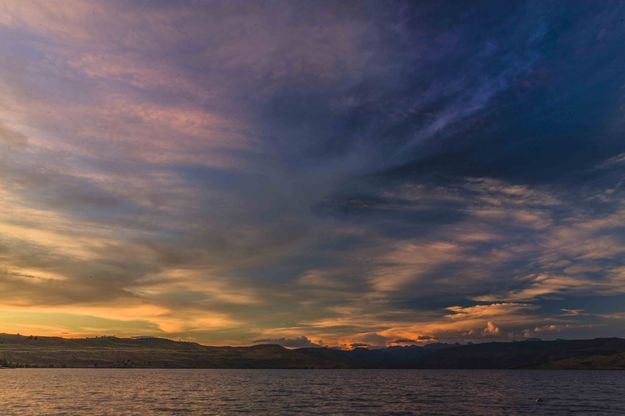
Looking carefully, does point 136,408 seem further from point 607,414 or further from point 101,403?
point 607,414

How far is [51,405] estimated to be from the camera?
4483 inches

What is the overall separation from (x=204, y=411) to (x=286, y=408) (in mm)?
A: 20121

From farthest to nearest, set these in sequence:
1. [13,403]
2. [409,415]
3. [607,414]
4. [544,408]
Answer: [544,408] < [13,403] < [607,414] < [409,415]

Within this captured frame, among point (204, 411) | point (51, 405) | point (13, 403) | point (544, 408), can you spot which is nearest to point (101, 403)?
point (51, 405)

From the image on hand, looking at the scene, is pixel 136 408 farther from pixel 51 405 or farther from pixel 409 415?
pixel 409 415

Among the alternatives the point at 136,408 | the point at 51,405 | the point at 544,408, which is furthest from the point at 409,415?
the point at 51,405

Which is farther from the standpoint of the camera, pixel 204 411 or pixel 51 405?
pixel 51 405

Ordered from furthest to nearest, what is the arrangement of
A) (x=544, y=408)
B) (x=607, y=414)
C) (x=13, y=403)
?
(x=544, y=408) < (x=13, y=403) < (x=607, y=414)

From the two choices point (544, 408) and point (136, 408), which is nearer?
point (136, 408)

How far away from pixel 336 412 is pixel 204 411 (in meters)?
29.5

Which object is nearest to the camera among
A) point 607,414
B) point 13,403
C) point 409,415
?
point 409,415

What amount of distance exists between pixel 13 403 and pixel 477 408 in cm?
11589

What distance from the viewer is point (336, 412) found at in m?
107

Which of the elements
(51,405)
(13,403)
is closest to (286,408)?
(51,405)
